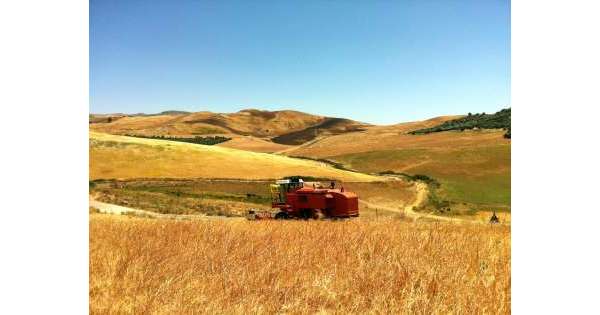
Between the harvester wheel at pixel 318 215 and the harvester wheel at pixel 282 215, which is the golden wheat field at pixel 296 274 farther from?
the harvester wheel at pixel 282 215

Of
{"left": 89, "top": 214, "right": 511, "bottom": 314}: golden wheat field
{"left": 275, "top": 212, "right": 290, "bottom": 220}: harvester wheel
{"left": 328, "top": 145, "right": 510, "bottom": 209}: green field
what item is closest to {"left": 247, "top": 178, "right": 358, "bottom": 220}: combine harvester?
{"left": 275, "top": 212, "right": 290, "bottom": 220}: harvester wheel

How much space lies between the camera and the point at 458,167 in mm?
85375

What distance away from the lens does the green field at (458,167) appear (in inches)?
2584

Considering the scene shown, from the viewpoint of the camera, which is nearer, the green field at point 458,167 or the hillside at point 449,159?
the green field at point 458,167

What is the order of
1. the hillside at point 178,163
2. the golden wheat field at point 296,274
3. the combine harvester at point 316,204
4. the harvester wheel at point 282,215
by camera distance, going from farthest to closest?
the hillside at point 178,163 < the harvester wheel at point 282,215 < the combine harvester at point 316,204 < the golden wheat field at point 296,274

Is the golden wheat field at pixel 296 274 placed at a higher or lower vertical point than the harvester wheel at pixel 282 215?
higher

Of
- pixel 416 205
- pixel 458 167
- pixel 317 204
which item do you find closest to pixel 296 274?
pixel 317 204

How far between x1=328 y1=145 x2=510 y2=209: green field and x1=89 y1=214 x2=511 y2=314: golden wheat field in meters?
54.7

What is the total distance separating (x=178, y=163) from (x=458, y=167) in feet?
156

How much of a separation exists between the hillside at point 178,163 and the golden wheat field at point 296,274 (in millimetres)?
55892

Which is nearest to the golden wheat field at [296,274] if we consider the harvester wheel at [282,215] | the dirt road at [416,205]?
the harvester wheel at [282,215]

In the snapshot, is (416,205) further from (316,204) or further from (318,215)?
(318,215)
